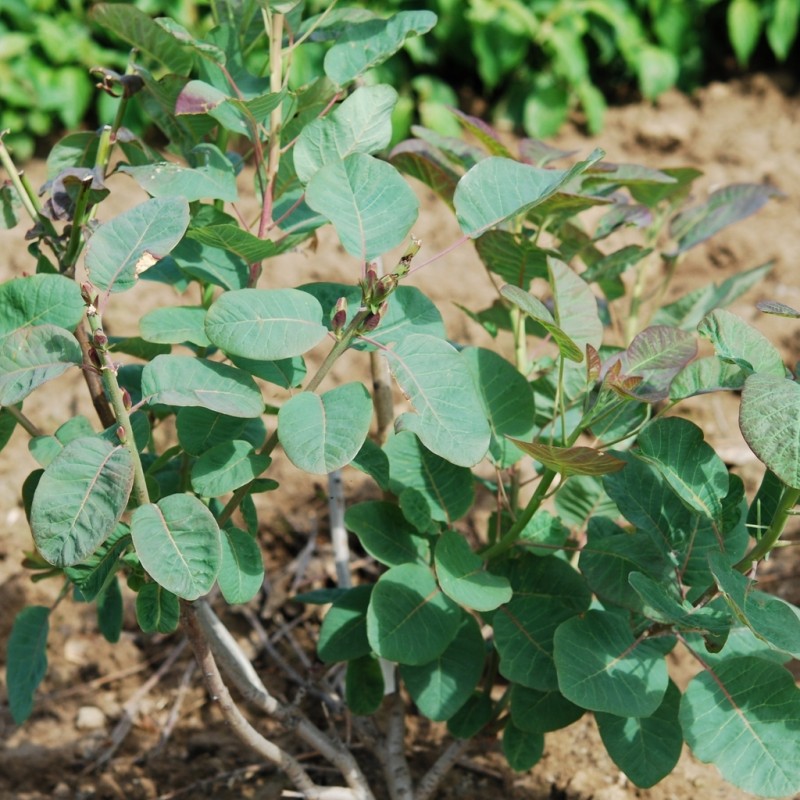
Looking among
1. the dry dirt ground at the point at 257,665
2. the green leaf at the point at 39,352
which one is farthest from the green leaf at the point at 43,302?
the dry dirt ground at the point at 257,665

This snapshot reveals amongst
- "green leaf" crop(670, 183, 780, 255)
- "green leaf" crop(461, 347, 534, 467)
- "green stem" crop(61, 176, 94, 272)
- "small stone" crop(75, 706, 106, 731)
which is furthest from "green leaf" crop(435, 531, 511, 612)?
"small stone" crop(75, 706, 106, 731)

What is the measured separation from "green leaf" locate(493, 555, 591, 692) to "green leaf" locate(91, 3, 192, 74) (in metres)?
0.83

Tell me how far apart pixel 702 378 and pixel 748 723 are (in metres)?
0.41

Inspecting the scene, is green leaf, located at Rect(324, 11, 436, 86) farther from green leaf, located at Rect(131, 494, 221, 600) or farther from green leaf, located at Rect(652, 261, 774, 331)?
green leaf, located at Rect(652, 261, 774, 331)

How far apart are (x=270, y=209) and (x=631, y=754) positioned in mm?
825

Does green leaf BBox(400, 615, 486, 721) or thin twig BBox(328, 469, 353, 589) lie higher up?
green leaf BBox(400, 615, 486, 721)

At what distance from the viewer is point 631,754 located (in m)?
1.26

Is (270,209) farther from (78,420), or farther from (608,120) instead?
(608,120)

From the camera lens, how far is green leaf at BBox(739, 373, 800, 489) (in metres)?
1.02

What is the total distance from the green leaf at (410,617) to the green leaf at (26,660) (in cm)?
50

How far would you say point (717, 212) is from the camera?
5.70 feet

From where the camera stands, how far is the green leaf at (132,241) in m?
1.09

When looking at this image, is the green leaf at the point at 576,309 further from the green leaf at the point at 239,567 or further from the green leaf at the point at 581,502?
the green leaf at the point at 239,567

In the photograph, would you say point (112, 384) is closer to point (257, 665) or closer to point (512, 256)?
point (512, 256)
